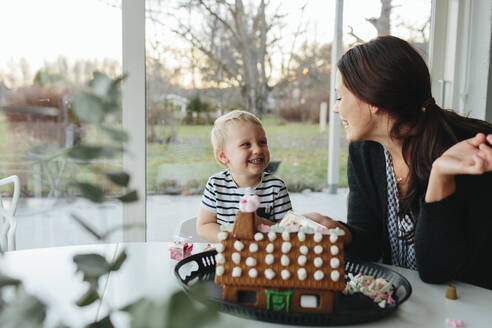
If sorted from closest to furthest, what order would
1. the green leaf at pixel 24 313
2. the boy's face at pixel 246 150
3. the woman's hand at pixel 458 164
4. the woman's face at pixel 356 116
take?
the green leaf at pixel 24 313 → the woman's hand at pixel 458 164 → the woman's face at pixel 356 116 → the boy's face at pixel 246 150

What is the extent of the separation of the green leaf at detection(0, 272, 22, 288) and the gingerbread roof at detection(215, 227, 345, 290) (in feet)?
2.12

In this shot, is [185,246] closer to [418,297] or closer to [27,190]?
[418,297]

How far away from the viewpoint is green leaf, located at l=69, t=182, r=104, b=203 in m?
0.26

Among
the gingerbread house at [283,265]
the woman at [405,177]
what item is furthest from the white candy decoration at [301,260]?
the woman at [405,177]

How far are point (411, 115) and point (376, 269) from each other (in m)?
0.51

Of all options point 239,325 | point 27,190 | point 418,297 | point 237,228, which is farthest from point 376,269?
point 27,190

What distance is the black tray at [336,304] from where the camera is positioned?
856 millimetres

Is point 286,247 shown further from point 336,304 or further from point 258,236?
point 336,304

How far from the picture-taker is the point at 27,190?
7.57 ft

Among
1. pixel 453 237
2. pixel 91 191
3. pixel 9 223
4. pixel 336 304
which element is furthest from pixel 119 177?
pixel 9 223

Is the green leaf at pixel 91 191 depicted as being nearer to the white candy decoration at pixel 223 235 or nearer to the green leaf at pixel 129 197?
the green leaf at pixel 129 197

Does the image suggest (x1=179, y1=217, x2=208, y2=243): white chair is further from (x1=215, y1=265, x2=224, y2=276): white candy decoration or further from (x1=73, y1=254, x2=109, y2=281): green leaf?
(x1=73, y1=254, x2=109, y2=281): green leaf

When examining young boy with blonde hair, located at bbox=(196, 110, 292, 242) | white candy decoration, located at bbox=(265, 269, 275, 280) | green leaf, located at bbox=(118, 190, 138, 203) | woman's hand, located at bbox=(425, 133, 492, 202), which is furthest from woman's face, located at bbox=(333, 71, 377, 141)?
green leaf, located at bbox=(118, 190, 138, 203)

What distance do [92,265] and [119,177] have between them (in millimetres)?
52
